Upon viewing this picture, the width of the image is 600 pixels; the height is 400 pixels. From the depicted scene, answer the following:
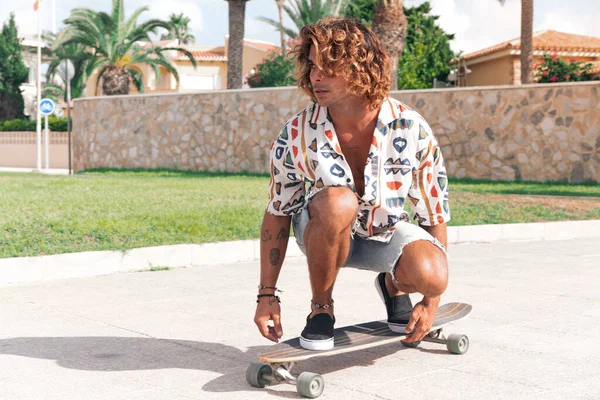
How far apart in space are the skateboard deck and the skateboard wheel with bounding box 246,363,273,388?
8cm

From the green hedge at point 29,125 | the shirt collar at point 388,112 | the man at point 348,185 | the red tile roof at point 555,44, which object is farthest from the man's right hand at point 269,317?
the green hedge at point 29,125

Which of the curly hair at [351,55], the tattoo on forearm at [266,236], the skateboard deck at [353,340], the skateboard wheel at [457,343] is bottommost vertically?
the skateboard wheel at [457,343]

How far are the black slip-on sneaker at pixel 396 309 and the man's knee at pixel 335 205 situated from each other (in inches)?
30.8

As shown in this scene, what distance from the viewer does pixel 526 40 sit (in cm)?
2591

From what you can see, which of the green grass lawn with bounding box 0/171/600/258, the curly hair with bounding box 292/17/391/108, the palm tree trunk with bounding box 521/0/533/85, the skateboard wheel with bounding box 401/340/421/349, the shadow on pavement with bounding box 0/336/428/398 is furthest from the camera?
the palm tree trunk with bounding box 521/0/533/85

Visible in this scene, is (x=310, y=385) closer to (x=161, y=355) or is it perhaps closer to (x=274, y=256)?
(x=274, y=256)

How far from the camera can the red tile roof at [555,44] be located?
35250mm

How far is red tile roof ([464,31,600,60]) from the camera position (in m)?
35.2

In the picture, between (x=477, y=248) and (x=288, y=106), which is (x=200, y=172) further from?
(x=477, y=248)

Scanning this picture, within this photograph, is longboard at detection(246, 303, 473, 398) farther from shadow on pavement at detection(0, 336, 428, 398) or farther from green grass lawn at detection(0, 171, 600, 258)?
green grass lawn at detection(0, 171, 600, 258)

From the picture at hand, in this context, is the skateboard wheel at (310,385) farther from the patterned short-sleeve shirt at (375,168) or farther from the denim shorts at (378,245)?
the patterned short-sleeve shirt at (375,168)

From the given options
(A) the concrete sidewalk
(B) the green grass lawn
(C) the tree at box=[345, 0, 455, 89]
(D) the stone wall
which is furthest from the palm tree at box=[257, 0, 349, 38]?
(A) the concrete sidewalk

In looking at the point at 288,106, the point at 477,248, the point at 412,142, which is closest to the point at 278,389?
the point at 412,142

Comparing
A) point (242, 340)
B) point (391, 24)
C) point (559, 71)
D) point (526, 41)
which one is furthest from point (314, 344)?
point (559, 71)
